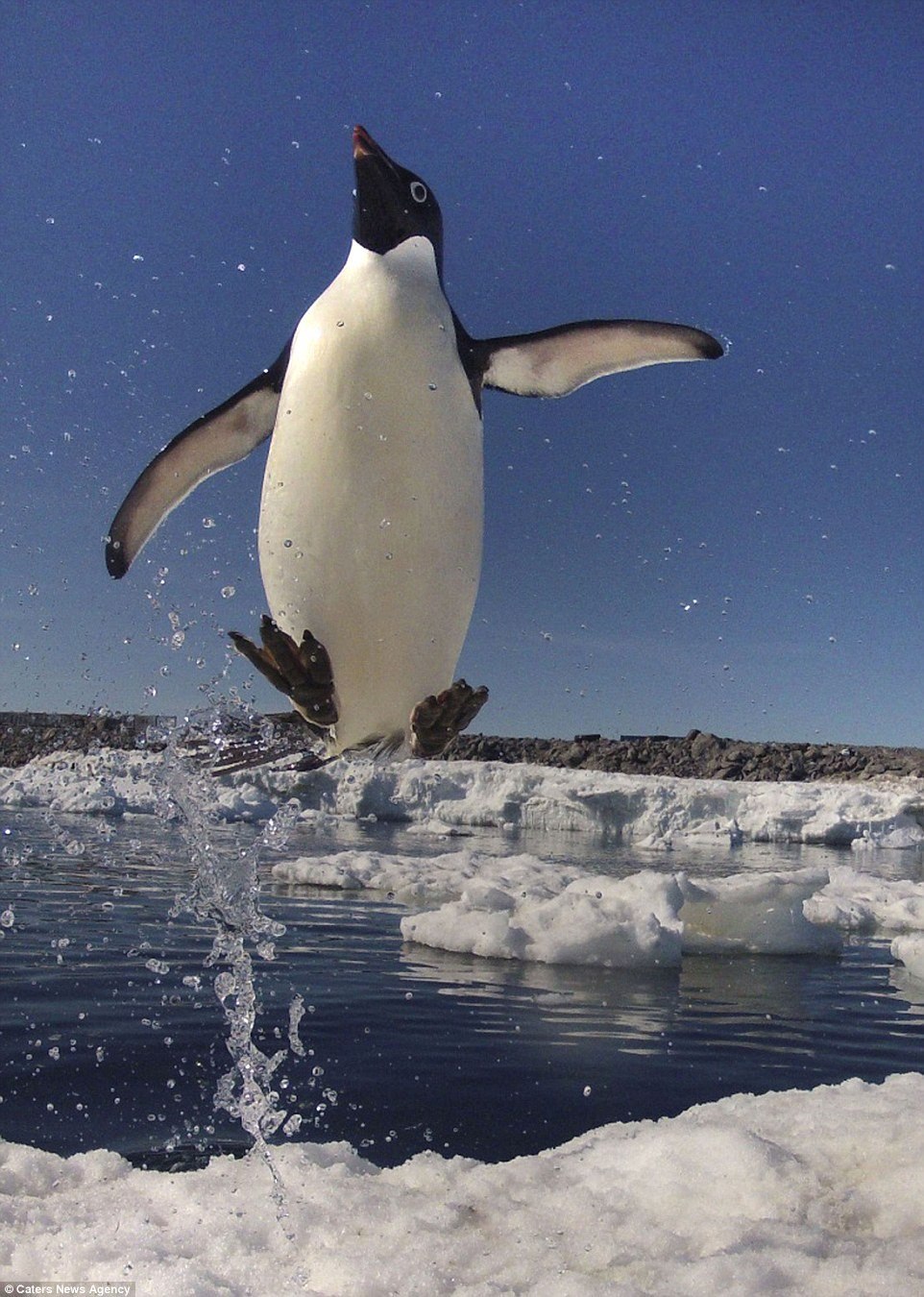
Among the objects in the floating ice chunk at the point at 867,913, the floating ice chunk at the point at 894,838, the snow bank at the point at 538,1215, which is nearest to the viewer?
the snow bank at the point at 538,1215

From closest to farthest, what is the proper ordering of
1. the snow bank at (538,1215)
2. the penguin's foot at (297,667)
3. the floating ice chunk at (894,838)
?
the snow bank at (538,1215) < the penguin's foot at (297,667) < the floating ice chunk at (894,838)

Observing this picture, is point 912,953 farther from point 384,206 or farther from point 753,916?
point 384,206

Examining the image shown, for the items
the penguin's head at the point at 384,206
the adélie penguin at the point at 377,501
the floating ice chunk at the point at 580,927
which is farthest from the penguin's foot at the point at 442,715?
the floating ice chunk at the point at 580,927

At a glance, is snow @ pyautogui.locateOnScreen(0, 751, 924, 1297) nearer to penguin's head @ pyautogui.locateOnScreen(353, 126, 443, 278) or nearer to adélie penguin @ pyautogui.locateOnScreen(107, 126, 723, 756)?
adélie penguin @ pyautogui.locateOnScreen(107, 126, 723, 756)

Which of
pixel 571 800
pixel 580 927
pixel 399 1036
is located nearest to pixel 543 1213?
pixel 399 1036

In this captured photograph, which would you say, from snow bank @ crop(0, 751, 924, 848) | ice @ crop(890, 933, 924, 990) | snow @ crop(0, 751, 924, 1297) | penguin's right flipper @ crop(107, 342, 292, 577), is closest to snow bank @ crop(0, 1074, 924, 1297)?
snow @ crop(0, 751, 924, 1297)

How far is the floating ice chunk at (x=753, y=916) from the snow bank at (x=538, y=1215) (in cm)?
438

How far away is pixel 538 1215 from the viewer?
8.93 feet

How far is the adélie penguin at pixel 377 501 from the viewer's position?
3.29m

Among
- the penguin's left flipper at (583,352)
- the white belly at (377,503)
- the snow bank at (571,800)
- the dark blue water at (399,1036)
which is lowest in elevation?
the dark blue water at (399,1036)

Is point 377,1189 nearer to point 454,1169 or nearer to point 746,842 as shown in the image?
point 454,1169

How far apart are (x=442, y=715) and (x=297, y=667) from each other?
415 mm

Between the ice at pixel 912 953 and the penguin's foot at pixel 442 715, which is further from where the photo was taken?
the ice at pixel 912 953

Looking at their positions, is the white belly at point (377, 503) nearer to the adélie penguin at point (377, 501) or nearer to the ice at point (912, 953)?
the adélie penguin at point (377, 501)
